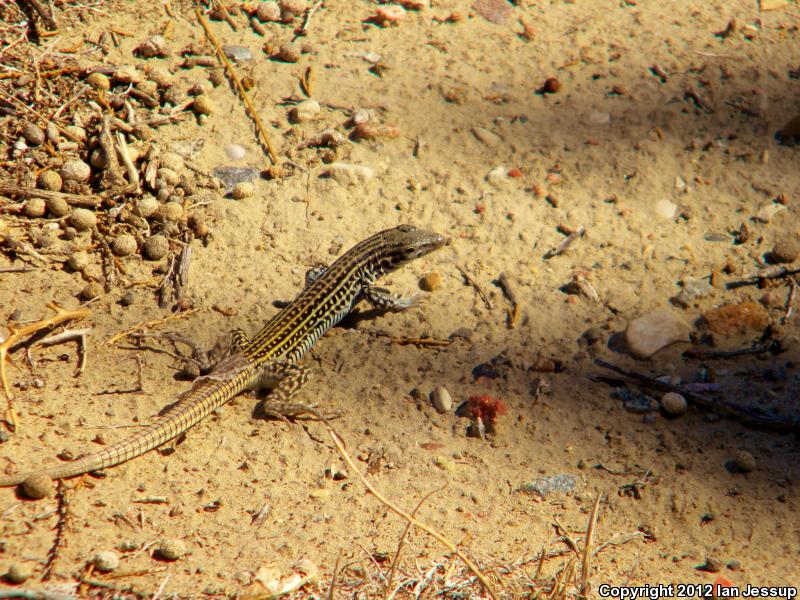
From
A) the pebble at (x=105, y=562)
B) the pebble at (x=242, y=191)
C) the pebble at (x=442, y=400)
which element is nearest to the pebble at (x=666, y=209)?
the pebble at (x=442, y=400)

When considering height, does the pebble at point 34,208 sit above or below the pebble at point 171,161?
below

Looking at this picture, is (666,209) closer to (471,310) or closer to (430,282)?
(471,310)

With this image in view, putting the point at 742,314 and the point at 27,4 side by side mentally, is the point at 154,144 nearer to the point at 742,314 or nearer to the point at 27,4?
the point at 27,4

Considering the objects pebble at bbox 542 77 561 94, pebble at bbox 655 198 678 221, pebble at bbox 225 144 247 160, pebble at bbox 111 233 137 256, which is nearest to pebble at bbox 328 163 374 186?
pebble at bbox 225 144 247 160

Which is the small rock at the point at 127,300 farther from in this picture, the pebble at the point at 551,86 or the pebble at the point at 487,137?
the pebble at the point at 551,86

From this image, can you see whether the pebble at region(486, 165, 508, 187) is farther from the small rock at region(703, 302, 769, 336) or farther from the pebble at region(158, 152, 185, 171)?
the pebble at region(158, 152, 185, 171)

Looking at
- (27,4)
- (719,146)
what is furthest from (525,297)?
(27,4)
